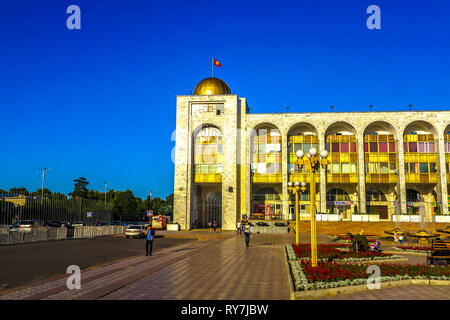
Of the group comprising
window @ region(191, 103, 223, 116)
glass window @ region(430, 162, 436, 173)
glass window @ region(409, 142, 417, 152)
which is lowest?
glass window @ region(430, 162, 436, 173)

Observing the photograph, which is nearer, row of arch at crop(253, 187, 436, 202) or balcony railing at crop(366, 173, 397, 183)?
balcony railing at crop(366, 173, 397, 183)

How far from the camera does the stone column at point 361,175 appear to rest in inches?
1882

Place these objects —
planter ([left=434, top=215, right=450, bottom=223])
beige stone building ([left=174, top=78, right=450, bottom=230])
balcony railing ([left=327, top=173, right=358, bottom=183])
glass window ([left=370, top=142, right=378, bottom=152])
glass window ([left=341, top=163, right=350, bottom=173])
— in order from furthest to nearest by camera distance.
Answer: glass window ([left=370, top=142, right=378, bottom=152]) < glass window ([left=341, top=163, right=350, bottom=173]) < balcony railing ([left=327, top=173, right=358, bottom=183]) < beige stone building ([left=174, top=78, right=450, bottom=230]) < planter ([left=434, top=215, right=450, bottom=223])

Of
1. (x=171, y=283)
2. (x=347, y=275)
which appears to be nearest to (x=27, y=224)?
(x=171, y=283)

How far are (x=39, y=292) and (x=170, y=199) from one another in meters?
111

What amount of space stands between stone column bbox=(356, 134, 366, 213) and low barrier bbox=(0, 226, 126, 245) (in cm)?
3072

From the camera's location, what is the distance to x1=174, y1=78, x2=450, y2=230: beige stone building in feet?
158

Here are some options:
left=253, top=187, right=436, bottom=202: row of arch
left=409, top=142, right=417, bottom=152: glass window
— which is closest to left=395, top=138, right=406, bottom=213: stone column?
left=409, top=142, right=417, bottom=152: glass window

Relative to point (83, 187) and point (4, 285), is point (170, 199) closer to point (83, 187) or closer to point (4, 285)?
point (83, 187)

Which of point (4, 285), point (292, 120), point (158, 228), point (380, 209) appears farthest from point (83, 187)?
point (4, 285)

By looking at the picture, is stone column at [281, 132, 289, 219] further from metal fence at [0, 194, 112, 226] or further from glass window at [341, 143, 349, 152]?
metal fence at [0, 194, 112, 226]

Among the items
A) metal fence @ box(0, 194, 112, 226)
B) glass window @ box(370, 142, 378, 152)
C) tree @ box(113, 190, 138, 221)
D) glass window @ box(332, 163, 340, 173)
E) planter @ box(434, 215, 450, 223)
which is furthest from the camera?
tree @ box(113, 190, 138, 221)

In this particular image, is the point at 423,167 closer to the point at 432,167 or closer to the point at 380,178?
the point at 432,167

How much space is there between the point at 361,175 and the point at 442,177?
9718mm
